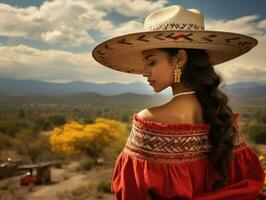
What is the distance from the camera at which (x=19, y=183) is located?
17094mm

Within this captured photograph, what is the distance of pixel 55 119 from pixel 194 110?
27.0 meters

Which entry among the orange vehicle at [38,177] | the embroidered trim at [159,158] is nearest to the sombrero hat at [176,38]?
the embroidered trim at [159,158]

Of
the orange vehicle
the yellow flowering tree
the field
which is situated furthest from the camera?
the yellow flowering tree

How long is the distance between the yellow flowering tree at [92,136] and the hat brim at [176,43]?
632 inches

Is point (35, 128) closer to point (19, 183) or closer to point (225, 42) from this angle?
point (19, 183)

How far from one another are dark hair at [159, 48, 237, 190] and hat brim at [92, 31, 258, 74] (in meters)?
0.03

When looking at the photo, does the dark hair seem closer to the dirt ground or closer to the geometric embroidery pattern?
the geometric embroidery pattern

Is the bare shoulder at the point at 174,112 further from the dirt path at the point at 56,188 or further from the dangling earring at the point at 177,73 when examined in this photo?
the dirt path at the point at 56,188

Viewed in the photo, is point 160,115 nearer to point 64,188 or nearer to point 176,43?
point 176,43

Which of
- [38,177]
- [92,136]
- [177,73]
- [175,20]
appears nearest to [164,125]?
[177,73]

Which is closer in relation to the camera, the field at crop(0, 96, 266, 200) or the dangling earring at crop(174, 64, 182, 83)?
the dangling earring at crop(174, 64, 182, 83)

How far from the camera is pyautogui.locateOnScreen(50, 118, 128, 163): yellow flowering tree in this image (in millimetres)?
18031

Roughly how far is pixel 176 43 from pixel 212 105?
0.15 meters

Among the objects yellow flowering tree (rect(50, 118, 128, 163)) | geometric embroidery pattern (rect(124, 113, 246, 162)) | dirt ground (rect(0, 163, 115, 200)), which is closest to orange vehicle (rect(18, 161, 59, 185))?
dirt ground (rect(0, 163, 115, 200))
